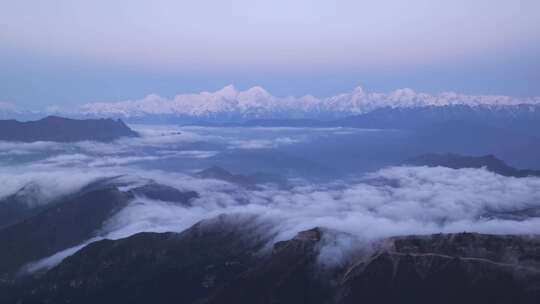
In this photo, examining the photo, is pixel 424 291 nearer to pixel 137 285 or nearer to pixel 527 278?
pixel 527 278

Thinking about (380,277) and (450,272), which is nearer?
(450,272)

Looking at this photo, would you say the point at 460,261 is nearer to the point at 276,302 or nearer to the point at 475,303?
the point at 475,303

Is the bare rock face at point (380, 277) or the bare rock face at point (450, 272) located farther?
the bare rock face at point (380, 277)

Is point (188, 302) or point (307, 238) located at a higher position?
point (307, 238)

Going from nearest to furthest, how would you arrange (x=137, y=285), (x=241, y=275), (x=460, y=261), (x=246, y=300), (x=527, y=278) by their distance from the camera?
(x=527, y=278), (x=460, y=261), (x=246, y=300), (x=241, y=275), (x=137, y=285)

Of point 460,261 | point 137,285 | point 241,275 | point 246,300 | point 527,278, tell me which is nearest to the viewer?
point 527,278

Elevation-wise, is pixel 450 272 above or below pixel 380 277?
above

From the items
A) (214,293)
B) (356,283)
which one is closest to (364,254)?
(356,283)

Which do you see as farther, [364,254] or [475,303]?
[364,254]

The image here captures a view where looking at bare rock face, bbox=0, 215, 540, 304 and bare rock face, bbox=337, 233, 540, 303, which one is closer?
bare rock face, bbox=337, 233, 540, 303

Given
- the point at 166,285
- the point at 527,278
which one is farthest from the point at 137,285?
the point at 527,278
